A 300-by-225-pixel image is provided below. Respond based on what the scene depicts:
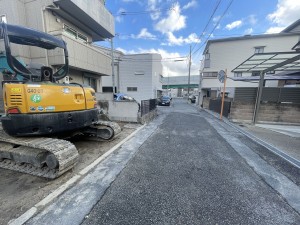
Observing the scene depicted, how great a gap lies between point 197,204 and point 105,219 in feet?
4.42

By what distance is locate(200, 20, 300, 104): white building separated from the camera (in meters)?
17.7

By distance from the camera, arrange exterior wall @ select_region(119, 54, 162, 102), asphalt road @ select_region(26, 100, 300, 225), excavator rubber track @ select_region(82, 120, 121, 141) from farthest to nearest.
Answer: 1. exterior wall @ select_region(119, 54, 162, 102)
2. excavator rubber track @ select_region(82, 120, 121, 141)
3. asphalt road @ select_region(26, 100, 300, 225)

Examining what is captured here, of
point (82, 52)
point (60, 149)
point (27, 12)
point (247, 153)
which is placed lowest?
point (247, 153)

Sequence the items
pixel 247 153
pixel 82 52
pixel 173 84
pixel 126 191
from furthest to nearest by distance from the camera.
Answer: pixel 173 84 → pixel 82 52 → pixel 247 153 → pixel 126 191

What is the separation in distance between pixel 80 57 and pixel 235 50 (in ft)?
63.3

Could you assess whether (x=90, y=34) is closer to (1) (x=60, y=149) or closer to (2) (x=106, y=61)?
(2) (x=106, y=61)

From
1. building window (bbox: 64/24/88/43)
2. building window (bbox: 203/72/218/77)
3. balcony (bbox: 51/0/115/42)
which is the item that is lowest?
building window (bbox: 203/72/218/77)

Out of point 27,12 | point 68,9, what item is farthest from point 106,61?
point 27,12

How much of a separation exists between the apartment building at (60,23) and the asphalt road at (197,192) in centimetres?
634

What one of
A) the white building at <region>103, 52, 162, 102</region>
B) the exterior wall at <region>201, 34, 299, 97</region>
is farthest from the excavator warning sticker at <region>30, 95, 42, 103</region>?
the exterior wall at <region>201, 34, 299, 97</region>

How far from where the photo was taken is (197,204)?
7.18ft

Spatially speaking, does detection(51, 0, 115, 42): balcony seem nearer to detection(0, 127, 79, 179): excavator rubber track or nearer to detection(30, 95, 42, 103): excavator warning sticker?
detection(30, 95, 42, 103): excavator warning sticker

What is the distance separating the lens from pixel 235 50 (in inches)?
737

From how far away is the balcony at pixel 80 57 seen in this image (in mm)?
6801
